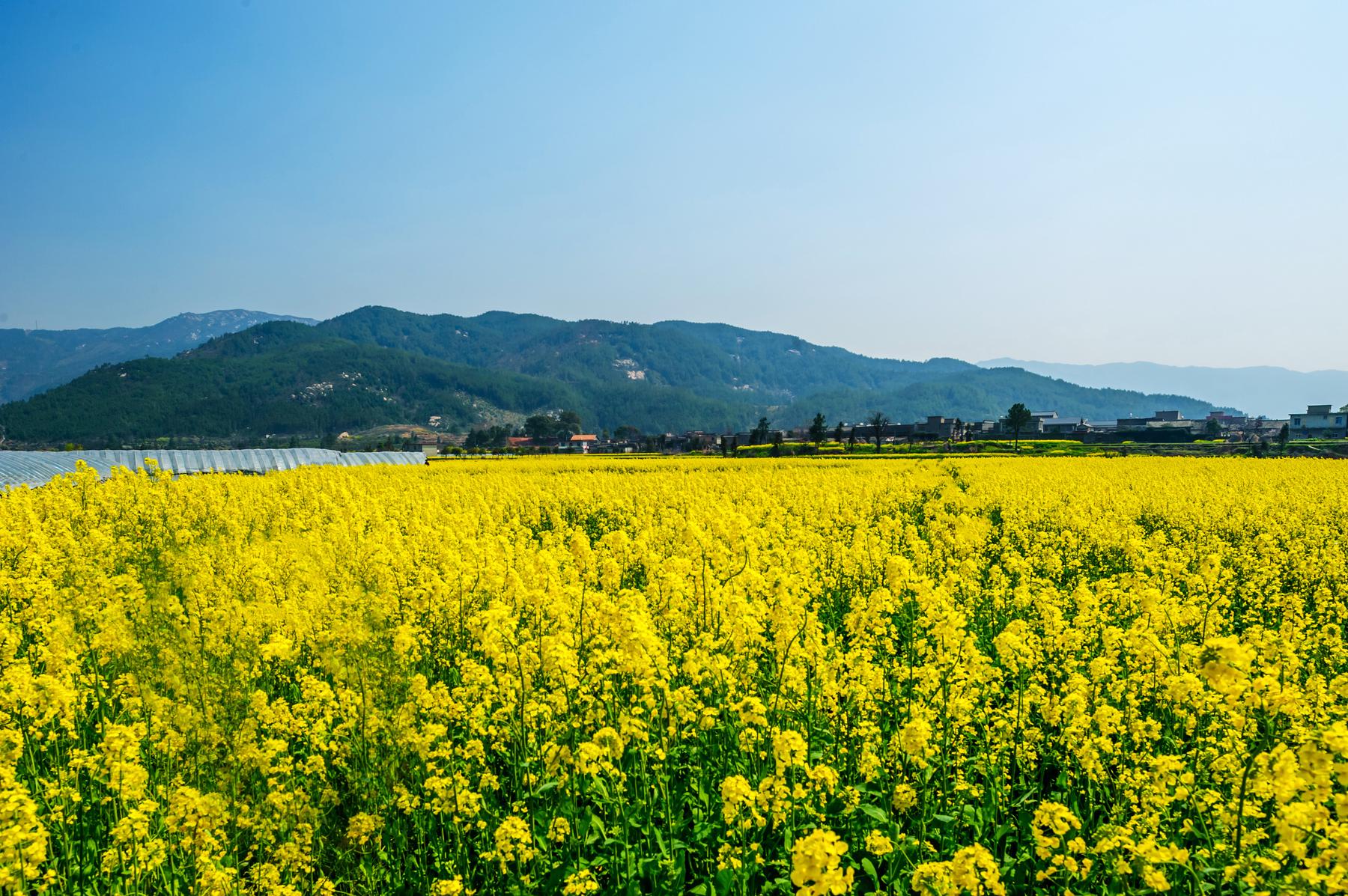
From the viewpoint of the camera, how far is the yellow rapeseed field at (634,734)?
3.99 m

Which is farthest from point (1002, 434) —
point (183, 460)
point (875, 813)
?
point (875, 813)

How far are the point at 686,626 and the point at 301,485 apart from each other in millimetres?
16932

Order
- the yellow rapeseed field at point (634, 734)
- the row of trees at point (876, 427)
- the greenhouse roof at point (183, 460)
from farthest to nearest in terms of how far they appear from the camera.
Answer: the row of trees at point (876, 427) → the greenhouse roof at point (183, 460) → the yellow rapeseed field at point (634, 734)

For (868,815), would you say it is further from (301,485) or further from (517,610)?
(301,485)

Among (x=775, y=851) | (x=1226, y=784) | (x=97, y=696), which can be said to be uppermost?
(x=97, y=696)

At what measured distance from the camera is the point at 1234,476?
27.6 meters

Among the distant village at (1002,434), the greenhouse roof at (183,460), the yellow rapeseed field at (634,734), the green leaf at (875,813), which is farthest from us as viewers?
the distant village at (1002,434)

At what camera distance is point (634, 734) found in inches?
181

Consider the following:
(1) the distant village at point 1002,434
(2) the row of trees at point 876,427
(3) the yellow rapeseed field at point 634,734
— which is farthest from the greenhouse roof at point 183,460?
(2) the row of trees at point 876,427

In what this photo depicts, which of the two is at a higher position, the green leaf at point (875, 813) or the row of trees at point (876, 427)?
the row of trees at point (876, 427)

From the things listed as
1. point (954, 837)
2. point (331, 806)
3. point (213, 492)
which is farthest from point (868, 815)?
point (213, 492)

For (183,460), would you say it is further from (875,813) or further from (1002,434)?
(1002,434)

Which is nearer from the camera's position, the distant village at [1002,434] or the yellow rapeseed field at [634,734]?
the yellow rapeseed field at [634,734]

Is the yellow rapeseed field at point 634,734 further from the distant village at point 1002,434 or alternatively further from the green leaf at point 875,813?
the distant village at point 1002,434
